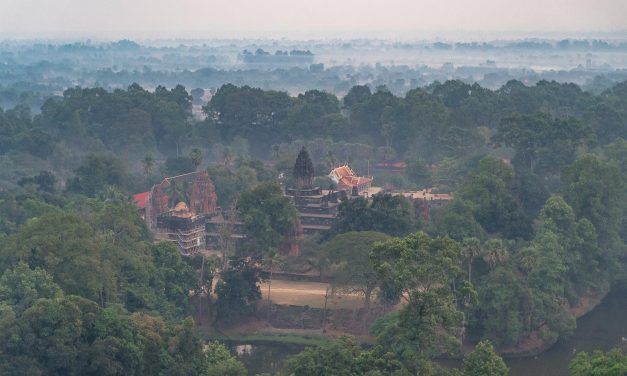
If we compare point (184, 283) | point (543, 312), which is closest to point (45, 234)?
point (184, 283)

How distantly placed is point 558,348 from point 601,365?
12.0 m

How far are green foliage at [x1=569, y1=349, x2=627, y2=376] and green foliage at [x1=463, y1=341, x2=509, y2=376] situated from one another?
1.74 meters

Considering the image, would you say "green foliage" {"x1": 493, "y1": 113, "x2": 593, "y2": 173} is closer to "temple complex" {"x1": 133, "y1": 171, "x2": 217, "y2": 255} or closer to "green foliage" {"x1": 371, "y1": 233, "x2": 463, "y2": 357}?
"temple complex" {"x1": 133, "y1": 171, "x2": 217, "y2": 255}

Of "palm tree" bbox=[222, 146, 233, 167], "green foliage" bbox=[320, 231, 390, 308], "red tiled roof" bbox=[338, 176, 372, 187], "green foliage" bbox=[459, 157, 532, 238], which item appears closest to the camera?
"green foliage" bbox=[320, 231, 390, 308]

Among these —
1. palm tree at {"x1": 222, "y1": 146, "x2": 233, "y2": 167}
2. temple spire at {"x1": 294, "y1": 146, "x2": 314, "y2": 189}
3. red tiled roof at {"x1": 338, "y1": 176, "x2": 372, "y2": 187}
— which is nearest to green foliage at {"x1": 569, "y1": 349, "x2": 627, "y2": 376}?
temple spire at {"x1": 294, "y1": 146, "x2": 314, "y2": 189}

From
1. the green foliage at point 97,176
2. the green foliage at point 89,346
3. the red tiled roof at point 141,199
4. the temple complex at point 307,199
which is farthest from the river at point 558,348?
the green foliage at point 97,176

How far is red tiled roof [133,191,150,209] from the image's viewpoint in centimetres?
4941

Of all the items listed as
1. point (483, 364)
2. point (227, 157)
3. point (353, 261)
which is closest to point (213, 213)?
point (353, 261)

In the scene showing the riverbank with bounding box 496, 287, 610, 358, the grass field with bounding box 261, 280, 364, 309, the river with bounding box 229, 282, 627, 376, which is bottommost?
the river with bounding box 229, 282, 627, 376

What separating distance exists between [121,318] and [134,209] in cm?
1420

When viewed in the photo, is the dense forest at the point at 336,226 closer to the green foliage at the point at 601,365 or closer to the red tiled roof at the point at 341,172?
the green foliage at the point at 601,365

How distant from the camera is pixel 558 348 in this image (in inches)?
1455

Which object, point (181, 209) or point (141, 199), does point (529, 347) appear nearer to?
point (181, 209)

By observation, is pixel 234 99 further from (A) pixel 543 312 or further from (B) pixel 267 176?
(A) pixel 543 312
